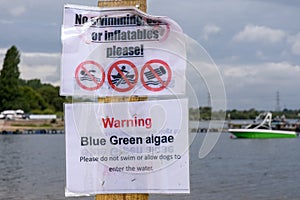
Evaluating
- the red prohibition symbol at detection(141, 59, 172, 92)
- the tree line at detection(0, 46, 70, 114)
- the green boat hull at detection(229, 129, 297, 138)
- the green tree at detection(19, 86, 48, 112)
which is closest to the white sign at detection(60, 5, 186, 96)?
the red prohibition symbol at detection(141, 59, 172, 92)

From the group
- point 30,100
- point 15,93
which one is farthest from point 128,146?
point 30,100

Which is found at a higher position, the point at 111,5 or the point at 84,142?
the point at 111,5

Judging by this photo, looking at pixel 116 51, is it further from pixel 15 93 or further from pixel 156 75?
pixel 15 93

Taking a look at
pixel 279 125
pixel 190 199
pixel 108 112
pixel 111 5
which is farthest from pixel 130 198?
pixel 279 125

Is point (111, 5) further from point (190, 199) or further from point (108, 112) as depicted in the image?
point (190, 199)

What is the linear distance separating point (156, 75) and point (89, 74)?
47cm

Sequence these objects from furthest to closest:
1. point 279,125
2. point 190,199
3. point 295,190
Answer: point 279,125 → point 295,190 → point 190,199

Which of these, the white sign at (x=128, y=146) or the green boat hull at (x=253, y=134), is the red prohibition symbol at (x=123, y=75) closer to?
the white sign at (x=128, y=146)

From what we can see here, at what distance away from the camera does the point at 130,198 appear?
4.24 metres

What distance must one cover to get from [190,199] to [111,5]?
19.3 meters

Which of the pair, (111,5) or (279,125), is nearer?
(111,5)

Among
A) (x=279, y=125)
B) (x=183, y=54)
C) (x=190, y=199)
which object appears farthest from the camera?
(x=279, y=125)

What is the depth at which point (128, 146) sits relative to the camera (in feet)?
13.6

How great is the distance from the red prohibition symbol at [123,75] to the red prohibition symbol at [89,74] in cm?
6
